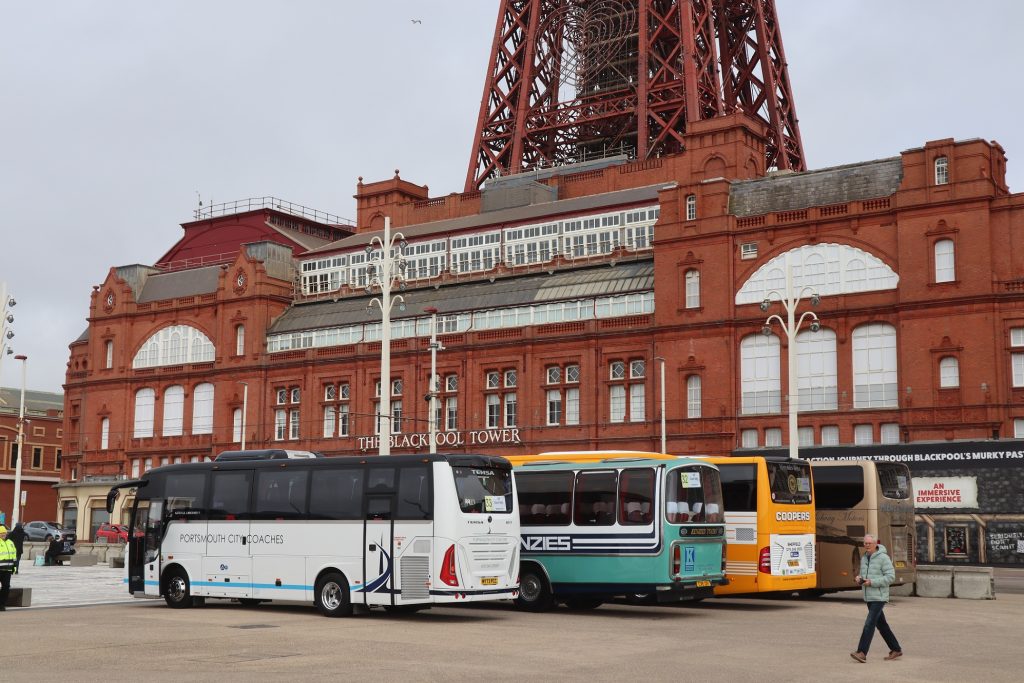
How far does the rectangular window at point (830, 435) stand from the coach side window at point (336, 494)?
35.4m

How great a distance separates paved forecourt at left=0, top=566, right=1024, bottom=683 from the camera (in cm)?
1653

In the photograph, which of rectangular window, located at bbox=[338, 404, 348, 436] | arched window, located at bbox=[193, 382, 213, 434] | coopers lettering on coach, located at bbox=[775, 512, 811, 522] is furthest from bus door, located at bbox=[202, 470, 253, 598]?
arched window, located at bbox=[193, 382, 213, 434]

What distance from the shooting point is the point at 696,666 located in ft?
56.9

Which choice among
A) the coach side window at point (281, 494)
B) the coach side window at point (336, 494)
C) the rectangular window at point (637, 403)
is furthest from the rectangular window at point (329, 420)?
the coach side window at point (336, 494)

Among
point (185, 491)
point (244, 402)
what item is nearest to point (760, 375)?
point (244, 402)

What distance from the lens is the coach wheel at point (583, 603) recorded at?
94.1ft

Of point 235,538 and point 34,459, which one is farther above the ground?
point 34,459

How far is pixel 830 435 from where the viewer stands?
5659 cm

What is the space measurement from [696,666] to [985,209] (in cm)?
4202

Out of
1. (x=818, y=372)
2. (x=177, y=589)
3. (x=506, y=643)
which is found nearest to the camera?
(x=506, y=643)

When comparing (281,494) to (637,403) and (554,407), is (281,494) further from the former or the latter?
(554,407)

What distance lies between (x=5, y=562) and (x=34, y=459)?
8595 cm

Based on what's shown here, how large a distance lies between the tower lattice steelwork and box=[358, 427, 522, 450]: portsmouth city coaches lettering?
2341 centimetres

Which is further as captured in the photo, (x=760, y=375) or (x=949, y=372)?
(x=760, y=375)
